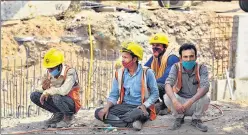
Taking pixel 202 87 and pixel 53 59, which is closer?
pixel 202 87

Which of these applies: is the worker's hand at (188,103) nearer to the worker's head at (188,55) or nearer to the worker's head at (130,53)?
the worker's head at (188,55)

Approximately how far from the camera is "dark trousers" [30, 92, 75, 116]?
21.2 feet

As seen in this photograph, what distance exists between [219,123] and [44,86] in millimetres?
2307

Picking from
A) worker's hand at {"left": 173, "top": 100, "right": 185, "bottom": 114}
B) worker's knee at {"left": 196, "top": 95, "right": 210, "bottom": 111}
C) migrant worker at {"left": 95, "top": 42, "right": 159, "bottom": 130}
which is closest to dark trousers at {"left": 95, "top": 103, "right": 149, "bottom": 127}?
migrant worker at {"left": 95, "top": 42, "right": 159, "bottom": 130}

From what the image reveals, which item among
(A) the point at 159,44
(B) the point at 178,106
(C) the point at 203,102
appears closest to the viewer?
(B) the point at 178,106

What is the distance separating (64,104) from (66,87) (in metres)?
0.23

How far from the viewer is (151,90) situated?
6.53m

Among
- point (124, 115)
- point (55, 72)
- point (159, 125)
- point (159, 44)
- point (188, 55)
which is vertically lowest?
point (159, 125)

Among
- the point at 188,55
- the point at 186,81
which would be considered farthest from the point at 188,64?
the point at 186,81

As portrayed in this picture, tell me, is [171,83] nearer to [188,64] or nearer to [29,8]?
[188,64]

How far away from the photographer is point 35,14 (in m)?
14.2

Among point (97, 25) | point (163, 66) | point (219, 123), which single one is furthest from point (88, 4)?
point (219, 123)

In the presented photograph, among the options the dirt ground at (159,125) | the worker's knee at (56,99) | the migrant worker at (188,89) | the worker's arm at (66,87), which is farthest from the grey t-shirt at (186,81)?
the worker's knee at (56,99)

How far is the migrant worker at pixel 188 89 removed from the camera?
6199mm
